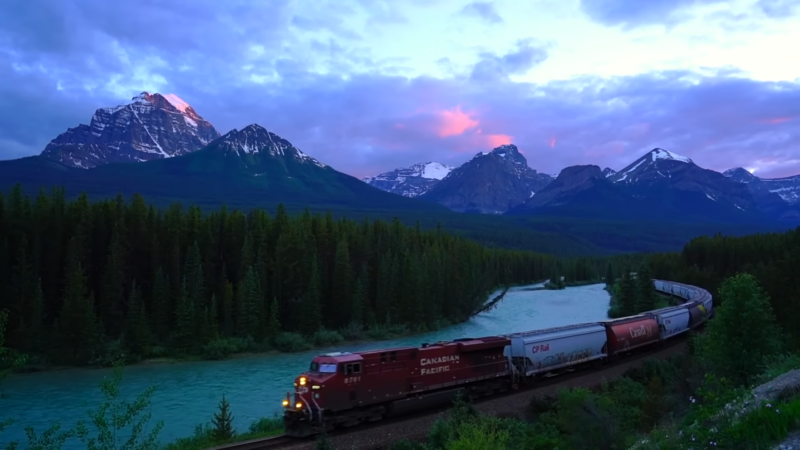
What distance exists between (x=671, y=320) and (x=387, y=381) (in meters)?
36.9

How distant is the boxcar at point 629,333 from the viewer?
45.8 m

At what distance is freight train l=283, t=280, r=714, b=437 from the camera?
2862 centimetres

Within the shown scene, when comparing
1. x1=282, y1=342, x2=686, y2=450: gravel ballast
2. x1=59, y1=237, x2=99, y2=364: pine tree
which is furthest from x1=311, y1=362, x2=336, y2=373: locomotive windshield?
x1=59, y1=237, x2=99, y2=364: pine tree

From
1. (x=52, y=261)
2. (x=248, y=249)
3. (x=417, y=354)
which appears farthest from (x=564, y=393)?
(x=52, y=261)

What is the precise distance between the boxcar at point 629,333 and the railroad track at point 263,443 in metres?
28.3

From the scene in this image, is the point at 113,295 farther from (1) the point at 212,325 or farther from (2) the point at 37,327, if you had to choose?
(1) the point at 212,325

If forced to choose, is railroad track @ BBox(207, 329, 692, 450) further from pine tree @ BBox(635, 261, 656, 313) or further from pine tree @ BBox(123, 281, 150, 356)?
pine tree @ BBox(123, 281, 150, 356)

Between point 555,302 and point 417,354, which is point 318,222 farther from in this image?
point 417,354

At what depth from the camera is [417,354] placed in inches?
1291

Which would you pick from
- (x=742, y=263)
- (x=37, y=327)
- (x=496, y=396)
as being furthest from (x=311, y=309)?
(x=742, y=263)

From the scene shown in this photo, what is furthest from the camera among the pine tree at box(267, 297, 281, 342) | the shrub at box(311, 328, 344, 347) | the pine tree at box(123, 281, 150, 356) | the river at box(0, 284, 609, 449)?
the shrub at box(311, 328, 344, 347)

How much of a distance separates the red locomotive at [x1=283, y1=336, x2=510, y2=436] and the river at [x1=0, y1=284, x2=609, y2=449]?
9337mm

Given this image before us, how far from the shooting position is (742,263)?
12369cm

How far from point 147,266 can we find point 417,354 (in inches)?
2290
